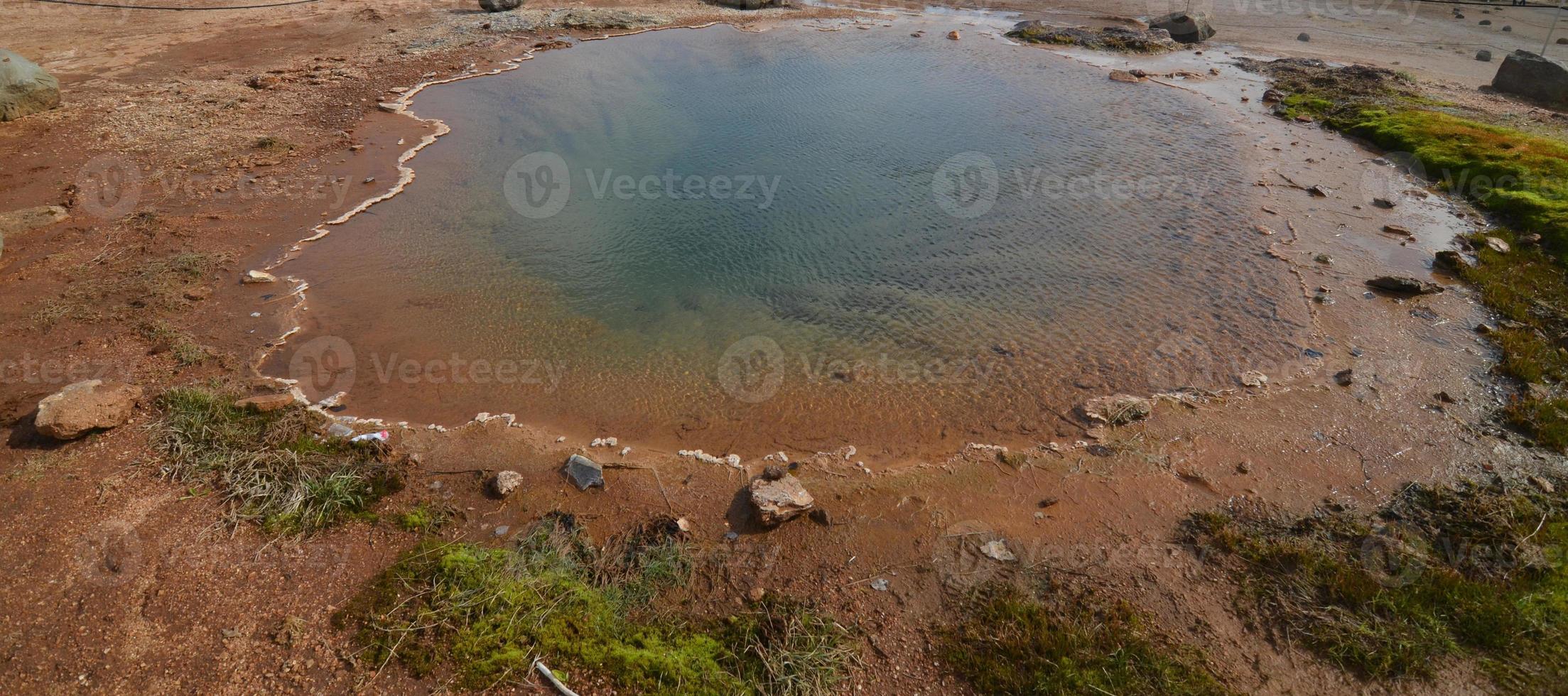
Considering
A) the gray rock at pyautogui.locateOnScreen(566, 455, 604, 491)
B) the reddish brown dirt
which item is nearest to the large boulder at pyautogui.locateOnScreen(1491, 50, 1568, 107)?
the reddish brown dirt

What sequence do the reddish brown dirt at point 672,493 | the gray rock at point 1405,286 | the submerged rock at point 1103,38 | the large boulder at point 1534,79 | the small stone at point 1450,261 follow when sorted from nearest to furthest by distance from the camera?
the reddish brown dirt at point 672,493
the gray rock at point 1405,286
the small stone at point 1450,261
the large boulder at point 1534,79
the submerged rock at point 1103,38

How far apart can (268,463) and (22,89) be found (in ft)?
48.0

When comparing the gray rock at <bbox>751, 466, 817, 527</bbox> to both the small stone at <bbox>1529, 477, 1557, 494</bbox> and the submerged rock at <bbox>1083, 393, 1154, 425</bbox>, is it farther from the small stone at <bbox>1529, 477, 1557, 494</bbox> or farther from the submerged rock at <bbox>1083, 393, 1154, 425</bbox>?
the small stone at <bbox>1529, 477, 1557, 494</bbox>

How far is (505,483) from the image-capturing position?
673 centimetres

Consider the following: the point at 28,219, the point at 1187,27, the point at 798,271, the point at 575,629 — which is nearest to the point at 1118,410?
the point at 798,271

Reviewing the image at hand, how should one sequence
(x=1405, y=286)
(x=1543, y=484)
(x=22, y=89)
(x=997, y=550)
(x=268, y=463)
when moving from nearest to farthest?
1. (x=997, y=550)
2. (x=268, y=463)
3. (x=1543, y=484)
4. (x=1405, y=286)
5. (x=22, y=89)

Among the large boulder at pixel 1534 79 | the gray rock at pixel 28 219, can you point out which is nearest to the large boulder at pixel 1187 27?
the large boulder at pixel 1534 79

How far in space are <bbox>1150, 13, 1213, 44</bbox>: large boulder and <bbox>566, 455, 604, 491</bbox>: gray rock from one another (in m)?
26.0

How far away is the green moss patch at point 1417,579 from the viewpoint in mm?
5309

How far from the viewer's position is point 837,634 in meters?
5.42

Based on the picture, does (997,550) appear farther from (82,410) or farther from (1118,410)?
(82,410)

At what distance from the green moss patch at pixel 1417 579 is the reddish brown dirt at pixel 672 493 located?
25 cm

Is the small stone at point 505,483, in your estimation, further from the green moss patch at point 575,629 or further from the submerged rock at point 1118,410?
the submerged rock at point 1118,410

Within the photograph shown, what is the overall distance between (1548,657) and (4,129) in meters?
23.8
